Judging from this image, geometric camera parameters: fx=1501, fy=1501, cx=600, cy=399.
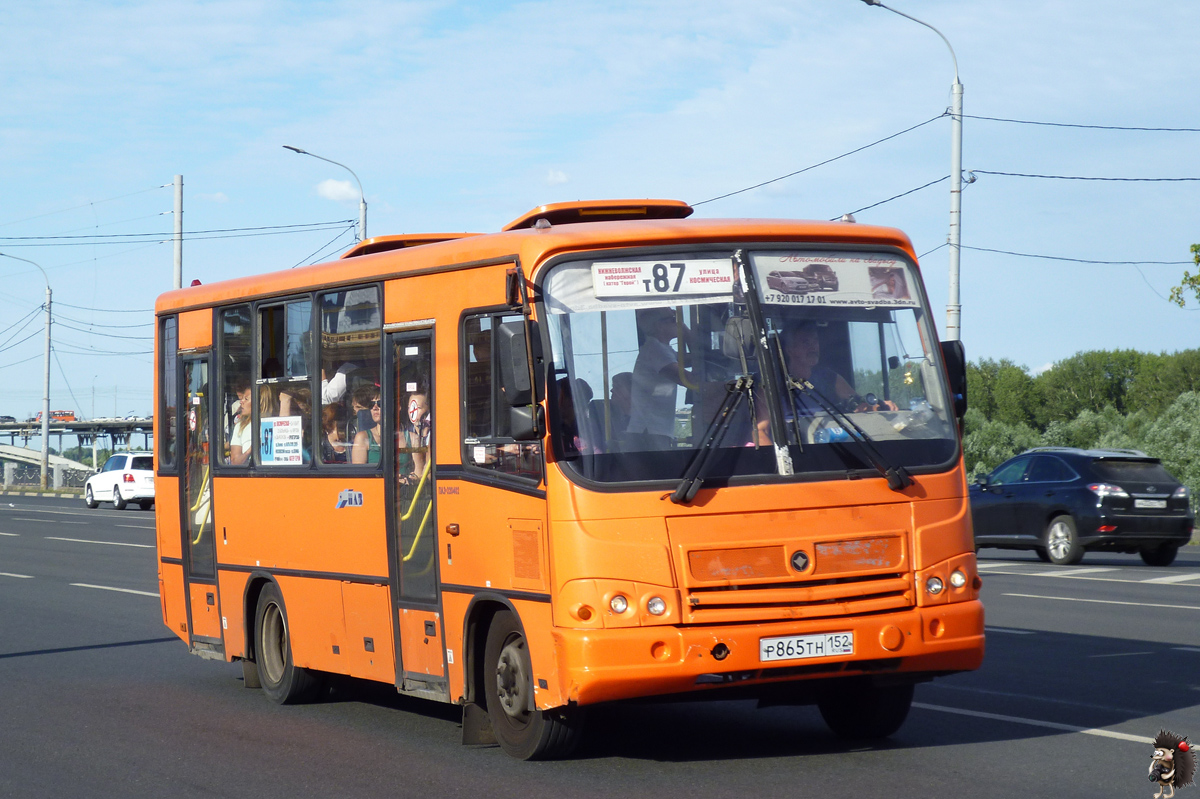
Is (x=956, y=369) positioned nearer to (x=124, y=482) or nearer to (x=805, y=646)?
(x=805, y=646)

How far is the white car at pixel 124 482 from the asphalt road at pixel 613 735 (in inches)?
1309

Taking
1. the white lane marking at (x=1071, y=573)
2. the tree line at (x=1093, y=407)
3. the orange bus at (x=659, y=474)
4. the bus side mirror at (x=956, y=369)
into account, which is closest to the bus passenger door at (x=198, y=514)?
the orange bus at (x=659, y=474)

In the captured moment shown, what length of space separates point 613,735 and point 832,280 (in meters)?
2.87

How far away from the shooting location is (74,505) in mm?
51750

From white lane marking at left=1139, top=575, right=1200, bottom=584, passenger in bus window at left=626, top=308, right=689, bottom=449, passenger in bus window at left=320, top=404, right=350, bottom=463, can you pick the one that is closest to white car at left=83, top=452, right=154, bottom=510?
white lane marking at left=1139, top=575, right=1200, bottom=584

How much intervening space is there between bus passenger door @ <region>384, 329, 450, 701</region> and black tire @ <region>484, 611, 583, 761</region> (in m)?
0.48

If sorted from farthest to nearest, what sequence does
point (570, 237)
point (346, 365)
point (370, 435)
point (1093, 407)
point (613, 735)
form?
point (1093, 407)
point (346, 365)
point (370, 435)
point (613, 735)
point (570, 237)

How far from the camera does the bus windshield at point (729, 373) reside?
23.8ft

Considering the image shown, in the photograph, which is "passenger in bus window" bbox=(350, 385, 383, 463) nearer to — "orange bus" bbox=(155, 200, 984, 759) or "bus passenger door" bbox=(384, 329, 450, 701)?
"orange bus" bbox=(155, 200, 984, 759)

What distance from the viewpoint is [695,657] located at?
6.94 meters

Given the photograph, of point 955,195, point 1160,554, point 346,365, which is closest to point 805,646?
point 346,365

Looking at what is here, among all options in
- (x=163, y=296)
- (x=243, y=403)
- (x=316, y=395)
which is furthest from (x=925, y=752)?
(x=163, y=296)

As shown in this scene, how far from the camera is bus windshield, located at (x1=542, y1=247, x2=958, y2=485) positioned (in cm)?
726

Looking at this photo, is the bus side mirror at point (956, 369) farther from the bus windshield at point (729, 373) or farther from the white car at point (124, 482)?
the white car at point (124, 482)
